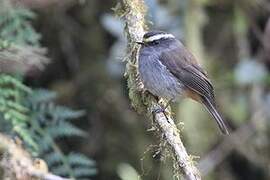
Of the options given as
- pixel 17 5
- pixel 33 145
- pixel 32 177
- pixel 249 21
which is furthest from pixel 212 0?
pixel 32 177

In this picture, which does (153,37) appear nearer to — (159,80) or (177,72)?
(159,80)

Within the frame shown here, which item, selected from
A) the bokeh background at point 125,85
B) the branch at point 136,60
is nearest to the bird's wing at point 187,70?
the branch at point 136,60

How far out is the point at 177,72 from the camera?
487cm

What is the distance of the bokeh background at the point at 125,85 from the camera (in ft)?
19.4

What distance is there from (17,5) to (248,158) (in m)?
2.66

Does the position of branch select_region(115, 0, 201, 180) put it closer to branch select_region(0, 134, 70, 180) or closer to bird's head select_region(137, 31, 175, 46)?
bird's head select_region(137, 31, 175, 46)

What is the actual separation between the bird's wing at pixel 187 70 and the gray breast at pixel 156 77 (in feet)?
0.16

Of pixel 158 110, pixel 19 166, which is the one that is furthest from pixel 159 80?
pixel 19 166

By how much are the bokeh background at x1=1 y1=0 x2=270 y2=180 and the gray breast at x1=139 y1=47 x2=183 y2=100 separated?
3.17 feet

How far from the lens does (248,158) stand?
6.18 m

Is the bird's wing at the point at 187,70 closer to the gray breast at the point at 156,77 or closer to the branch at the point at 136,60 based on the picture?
the gray breast at the point at 156,77

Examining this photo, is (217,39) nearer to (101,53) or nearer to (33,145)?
(101,53)

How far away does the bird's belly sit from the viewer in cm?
431

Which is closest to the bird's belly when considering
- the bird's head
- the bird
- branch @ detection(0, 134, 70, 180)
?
the bird
